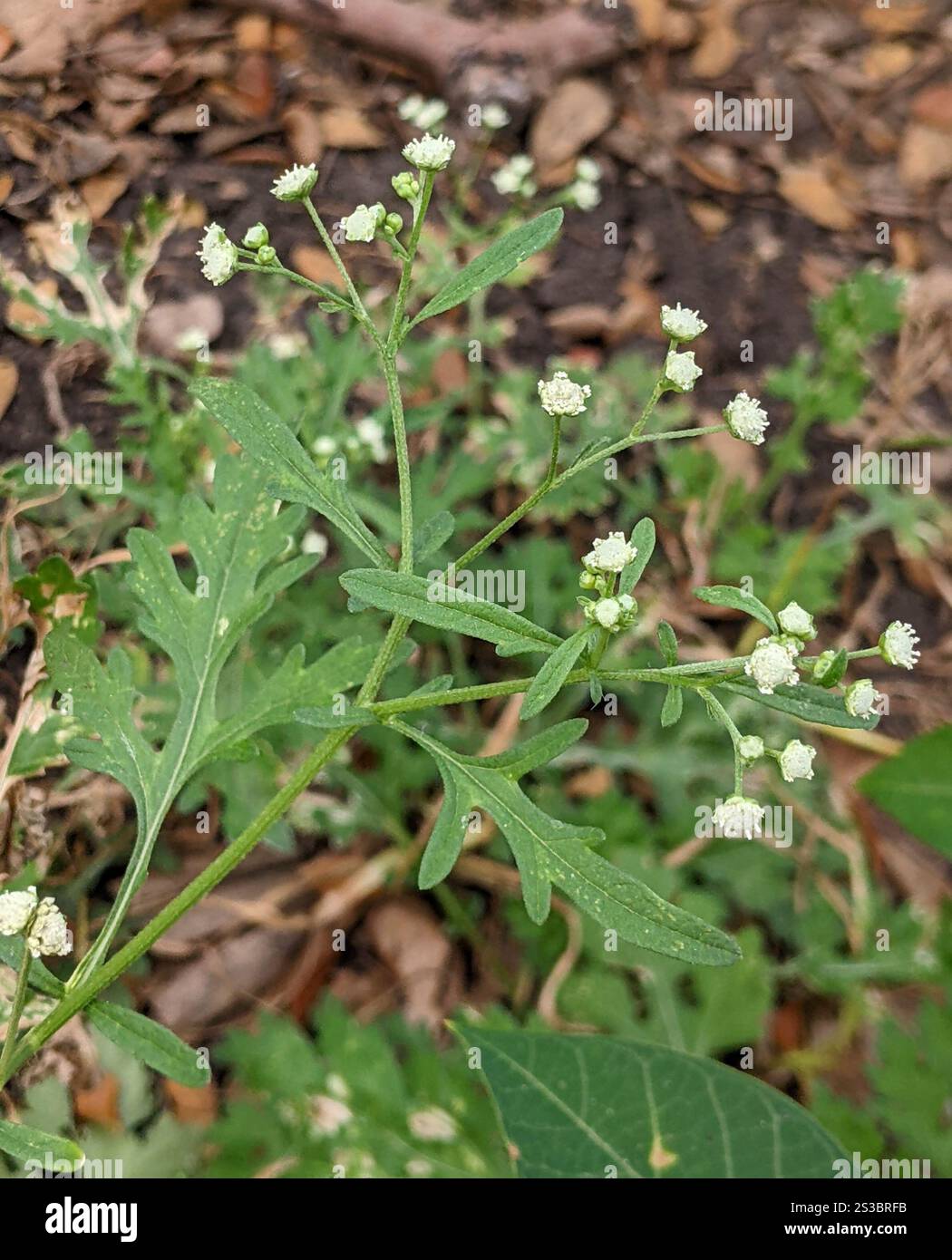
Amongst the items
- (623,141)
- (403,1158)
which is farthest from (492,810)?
(623,141)

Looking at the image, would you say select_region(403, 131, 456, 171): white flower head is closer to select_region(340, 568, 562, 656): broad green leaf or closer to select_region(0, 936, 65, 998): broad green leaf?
select_region(340, 568, 562, 656): broad green leaf

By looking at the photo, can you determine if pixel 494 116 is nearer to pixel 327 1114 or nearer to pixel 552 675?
pixel 552 675

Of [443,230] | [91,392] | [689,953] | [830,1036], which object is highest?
[443,230]

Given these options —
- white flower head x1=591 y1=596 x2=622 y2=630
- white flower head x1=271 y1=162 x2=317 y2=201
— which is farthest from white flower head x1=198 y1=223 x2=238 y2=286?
white flower head x1=591 y1=596 x2=622 y2=630

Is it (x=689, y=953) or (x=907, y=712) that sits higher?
(x=689, y=953)

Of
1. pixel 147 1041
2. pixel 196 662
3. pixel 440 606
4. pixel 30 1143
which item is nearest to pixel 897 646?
pixel 440 606

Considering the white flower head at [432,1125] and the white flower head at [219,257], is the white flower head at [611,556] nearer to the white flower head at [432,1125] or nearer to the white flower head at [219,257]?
the white flower head at [219,257]
